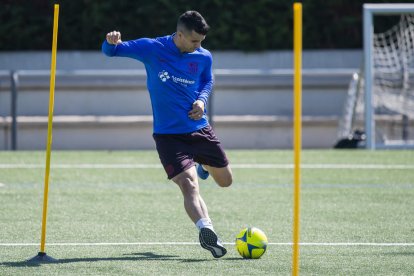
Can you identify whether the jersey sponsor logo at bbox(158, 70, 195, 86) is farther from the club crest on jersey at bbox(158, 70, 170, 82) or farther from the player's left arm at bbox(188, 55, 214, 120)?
the player's left arm at bbox(188, 55, 214, 120)

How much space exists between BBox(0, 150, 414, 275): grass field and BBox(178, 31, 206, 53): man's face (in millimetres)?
1584

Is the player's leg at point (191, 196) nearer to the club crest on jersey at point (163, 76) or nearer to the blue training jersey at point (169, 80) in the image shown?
the blue training jersey at point (169, 80)

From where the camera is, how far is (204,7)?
2069 centimetres

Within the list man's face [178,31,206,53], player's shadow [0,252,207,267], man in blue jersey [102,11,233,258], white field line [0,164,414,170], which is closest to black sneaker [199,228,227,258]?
player's shadow [0,252,207,267]

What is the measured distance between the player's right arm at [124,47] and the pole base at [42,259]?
66.0 inches

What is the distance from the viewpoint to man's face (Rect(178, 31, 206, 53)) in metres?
8.05

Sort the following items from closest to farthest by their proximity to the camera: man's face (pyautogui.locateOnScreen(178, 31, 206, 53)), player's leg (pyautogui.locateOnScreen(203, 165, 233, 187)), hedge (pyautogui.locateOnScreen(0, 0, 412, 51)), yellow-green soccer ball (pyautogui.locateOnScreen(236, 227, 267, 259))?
yellow-green soccer ball (pyautogui.locateOnScreen(236, 227, 267, 259))
man's face (pyautogui.locateOnScreen(178, 31, 206, 53))
player's leg (pyautogui.locateOnScreen(203, 165, 233, 187))
hedge (pyautogui.locateOnScreen(0, 0, 412, 51))

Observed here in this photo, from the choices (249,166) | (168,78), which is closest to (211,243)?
(168,78)

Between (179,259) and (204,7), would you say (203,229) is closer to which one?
(179,259)

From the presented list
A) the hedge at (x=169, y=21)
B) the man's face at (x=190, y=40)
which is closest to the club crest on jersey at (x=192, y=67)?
the man's face at (x=190, y=40)

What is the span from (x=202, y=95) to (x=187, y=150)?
0.46m

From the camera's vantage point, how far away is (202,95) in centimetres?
831

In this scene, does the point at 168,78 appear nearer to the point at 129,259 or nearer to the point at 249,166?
the point at 129,259

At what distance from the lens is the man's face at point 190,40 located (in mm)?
8047
